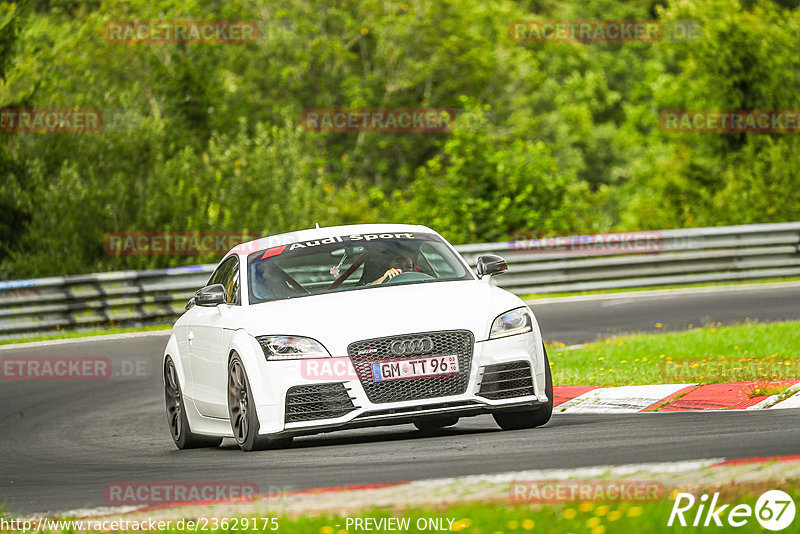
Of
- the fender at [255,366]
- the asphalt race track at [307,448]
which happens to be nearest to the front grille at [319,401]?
the fender at [255,366]

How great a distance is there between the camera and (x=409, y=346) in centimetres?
872

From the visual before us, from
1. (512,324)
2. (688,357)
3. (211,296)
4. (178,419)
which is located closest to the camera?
(512,324)

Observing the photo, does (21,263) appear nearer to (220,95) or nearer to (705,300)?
(705,300)

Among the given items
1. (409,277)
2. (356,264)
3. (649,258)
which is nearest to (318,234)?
(356,264)

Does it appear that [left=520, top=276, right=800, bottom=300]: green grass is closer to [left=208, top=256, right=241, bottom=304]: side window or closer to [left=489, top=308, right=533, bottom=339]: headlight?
[left=208, top=256, right=241, bottom=304]: side window

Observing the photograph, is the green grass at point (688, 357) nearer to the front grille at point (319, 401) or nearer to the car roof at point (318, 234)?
the car roof at point (318, 234)

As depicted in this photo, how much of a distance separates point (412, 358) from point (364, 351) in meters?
0.31

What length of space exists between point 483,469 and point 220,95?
4074cm

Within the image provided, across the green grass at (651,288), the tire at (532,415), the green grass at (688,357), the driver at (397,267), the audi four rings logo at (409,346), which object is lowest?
the green grass at (651,288)

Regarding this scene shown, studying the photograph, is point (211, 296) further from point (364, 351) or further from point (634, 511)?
point (634, 511)

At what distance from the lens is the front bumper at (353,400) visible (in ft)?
28.5

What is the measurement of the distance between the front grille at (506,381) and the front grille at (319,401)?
895mm

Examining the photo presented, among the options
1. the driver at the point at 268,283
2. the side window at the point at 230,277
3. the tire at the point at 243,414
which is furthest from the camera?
the side window at the point at 230,277

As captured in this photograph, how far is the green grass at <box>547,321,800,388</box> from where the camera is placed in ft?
38.3
